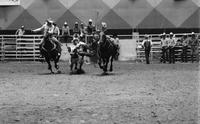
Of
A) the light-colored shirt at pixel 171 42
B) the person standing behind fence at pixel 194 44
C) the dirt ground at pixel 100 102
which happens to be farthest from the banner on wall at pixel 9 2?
the dirt ground at pixel 100 102

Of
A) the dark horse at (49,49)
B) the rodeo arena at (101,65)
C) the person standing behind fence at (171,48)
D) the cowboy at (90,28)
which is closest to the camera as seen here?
the rodeo arena at (101,65)

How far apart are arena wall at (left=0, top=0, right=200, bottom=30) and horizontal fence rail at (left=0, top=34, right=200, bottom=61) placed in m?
1.47

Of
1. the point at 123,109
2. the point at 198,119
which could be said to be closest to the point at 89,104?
the point at 123,109

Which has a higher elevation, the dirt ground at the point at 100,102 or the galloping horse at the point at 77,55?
the galloping horse at the point at 77,55

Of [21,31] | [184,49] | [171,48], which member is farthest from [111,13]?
[184,49]

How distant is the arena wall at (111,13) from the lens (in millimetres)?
35656

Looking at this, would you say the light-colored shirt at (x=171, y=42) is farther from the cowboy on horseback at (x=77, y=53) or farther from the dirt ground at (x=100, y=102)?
the dirt ground at (x=100, y=102)

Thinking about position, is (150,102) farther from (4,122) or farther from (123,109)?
(4,122)

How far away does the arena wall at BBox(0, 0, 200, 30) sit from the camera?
3566cm

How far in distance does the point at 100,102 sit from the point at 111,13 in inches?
1003

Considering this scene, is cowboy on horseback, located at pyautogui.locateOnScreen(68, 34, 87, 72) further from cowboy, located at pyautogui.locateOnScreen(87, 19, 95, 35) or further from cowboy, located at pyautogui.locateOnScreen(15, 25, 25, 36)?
cowboy, located at pyautogui.locateOnScreen(15, 25, 25, 36)

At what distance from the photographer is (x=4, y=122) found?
28.4 ft

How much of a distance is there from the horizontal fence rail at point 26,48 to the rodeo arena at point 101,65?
7 cm

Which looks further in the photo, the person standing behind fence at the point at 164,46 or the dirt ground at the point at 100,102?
the person standing behind fence at the point at 164,46
